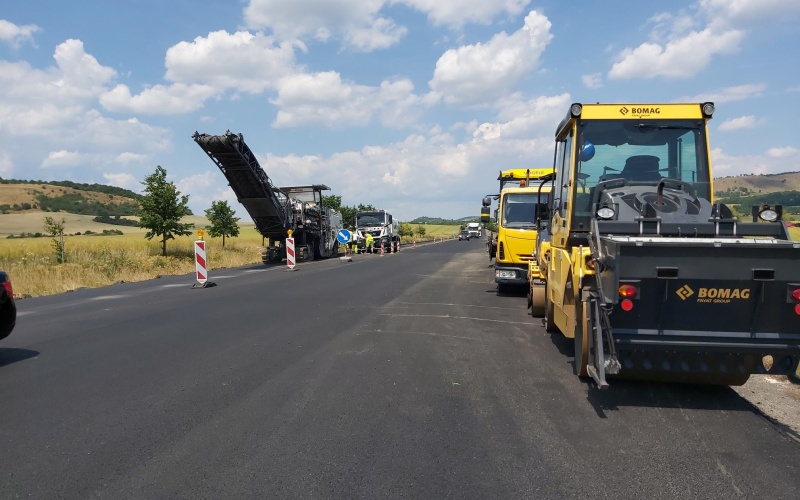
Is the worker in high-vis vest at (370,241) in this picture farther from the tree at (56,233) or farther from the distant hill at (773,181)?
the distant hill at (773,181)

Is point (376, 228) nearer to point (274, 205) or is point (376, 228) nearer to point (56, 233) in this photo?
point (274, 205)

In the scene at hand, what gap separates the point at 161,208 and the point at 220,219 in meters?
7.00

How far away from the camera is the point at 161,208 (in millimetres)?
26781

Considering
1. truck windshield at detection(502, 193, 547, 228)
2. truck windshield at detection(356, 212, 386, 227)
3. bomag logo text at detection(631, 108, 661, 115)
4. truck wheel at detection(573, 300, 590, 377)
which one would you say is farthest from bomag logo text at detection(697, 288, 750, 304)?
truck windshield at detection(356, 212, 386, 227)

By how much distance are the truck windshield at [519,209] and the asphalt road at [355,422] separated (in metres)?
5.17

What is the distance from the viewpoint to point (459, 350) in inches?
302

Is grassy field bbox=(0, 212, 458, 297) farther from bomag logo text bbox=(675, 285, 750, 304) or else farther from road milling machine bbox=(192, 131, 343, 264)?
bomag logo text bbox=(675, 285, 750, 304)

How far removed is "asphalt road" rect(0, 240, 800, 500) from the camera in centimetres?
367

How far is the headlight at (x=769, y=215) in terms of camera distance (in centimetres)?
561

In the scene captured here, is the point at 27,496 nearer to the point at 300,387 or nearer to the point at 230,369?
the point at 300,387

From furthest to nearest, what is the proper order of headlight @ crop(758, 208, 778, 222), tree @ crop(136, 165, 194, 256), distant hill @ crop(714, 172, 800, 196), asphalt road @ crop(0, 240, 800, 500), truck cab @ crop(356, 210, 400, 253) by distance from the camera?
distant hill @ crop(714, 172, 800, 196) → truck cab @ crop(356, 210, 400, 253) → tree @ crop(136, 165, 194, 256) → headlight @ crop(758, 208, 778, 222) → asphalt road @ crop(0, 240, 800, 500)

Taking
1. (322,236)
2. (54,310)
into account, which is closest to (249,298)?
(54,310)

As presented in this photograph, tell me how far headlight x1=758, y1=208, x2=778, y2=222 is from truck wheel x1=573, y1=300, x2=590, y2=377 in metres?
2.09

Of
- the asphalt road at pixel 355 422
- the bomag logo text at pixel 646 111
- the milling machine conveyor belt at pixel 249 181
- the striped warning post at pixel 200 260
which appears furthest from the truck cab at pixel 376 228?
the bomag logo text at pixel 646 111
